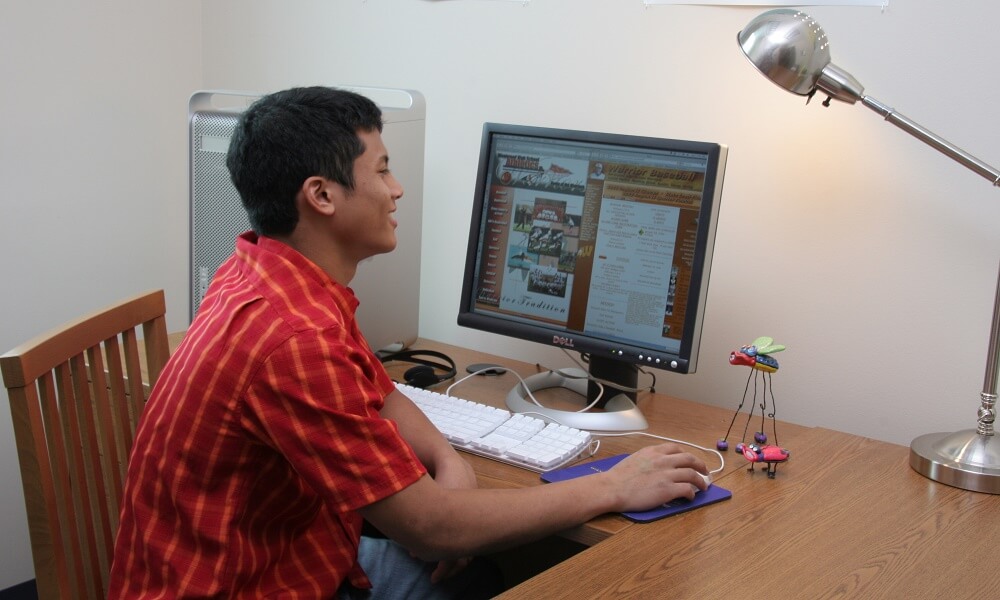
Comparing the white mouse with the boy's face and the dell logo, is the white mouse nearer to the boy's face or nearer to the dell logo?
the dell logo

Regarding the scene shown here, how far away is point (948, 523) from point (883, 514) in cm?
8

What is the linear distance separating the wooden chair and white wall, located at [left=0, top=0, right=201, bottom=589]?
953 mm

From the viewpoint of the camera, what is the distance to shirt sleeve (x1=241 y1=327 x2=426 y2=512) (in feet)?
3.41

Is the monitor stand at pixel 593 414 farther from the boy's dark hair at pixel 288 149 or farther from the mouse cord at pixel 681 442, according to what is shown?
the boy's dark hair at pixel 288 149

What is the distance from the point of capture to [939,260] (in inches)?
60.0

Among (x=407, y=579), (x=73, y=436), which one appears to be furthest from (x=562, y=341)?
(x=73, y=436)

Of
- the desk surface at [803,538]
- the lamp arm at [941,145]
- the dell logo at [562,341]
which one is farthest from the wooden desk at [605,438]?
the lamp arm at [941,145]

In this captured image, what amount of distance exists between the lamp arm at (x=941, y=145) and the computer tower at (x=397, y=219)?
88cm

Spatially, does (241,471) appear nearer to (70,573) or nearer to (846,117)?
(70,573)

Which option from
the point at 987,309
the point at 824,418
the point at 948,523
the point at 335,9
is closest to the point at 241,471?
the point at 948,523

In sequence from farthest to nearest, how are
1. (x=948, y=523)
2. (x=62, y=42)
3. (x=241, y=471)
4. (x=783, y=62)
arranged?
(x=62, y=42)
(x=783, y=62)
(x=948, y=523)
(x=241, y=471)

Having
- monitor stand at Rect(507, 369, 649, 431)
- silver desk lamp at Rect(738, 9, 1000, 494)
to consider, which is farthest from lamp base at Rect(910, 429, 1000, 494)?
monitor stand at Rect(507, 369, 649, 431)

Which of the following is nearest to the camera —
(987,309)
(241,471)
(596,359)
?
(241,471)

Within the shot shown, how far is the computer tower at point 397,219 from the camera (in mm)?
1766
